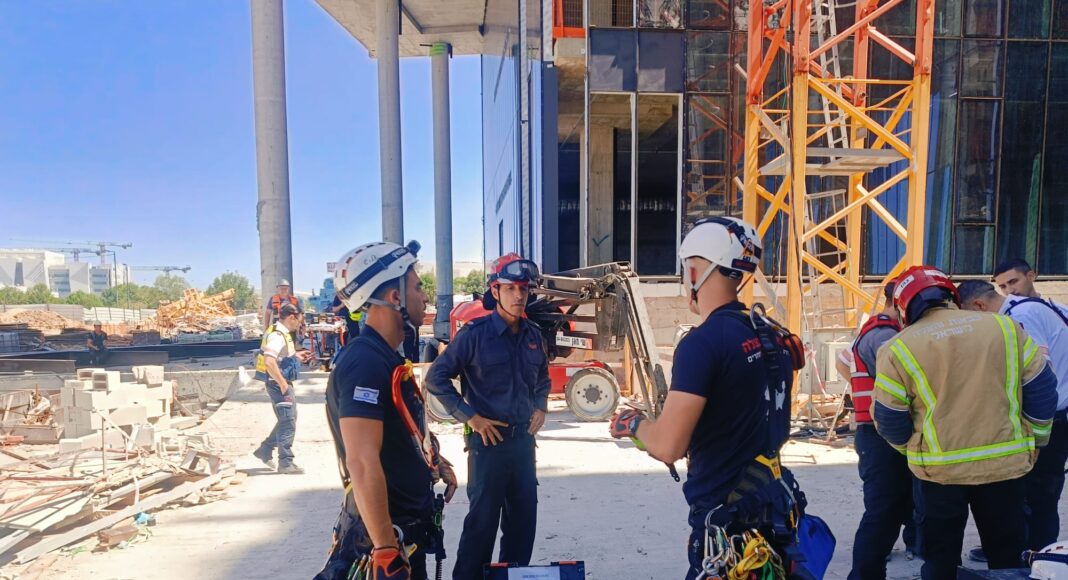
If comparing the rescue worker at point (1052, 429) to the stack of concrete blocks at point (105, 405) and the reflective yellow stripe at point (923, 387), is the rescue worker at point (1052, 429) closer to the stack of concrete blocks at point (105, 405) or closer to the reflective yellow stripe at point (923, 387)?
the reflective yellow stripe at point (923, 387)

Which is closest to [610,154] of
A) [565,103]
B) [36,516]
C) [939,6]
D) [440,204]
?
[565,103]

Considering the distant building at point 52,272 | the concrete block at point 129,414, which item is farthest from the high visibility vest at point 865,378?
the distant building at point 52,272

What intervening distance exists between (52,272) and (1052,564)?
135716 millimetres

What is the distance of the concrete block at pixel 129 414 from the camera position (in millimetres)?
7746

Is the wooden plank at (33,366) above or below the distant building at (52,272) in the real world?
above

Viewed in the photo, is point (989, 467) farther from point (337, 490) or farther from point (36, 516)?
point (36, 516)

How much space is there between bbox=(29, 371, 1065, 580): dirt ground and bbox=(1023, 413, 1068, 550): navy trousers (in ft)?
2.60

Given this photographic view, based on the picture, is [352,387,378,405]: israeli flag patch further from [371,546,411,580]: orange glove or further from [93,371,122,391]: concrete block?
[93,371,122,391]: concrete block

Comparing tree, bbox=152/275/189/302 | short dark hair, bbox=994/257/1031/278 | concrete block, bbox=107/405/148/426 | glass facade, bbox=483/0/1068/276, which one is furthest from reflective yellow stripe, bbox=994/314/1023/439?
tree, bbox=152/275/189/302

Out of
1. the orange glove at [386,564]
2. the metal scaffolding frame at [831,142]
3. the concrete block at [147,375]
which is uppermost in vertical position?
the metal scaffolding frame at [831,142]

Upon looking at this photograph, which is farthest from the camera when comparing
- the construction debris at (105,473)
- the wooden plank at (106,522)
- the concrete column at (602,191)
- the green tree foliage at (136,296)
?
the green tree foliage at (136,296)

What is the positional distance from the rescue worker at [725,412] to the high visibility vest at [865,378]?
1.38 meters

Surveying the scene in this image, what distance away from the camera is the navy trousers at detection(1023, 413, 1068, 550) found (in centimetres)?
349

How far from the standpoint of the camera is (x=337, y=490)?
5984 millimetres
